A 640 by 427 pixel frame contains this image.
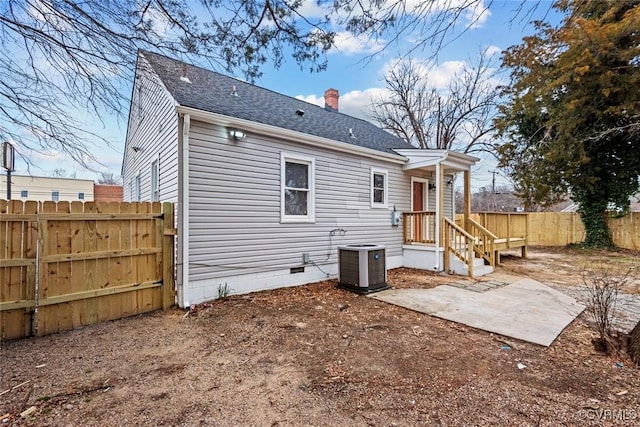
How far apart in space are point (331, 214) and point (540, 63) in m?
10.9

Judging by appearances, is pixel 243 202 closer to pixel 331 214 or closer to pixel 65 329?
pixel 331 214

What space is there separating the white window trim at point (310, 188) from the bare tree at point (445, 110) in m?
12.5

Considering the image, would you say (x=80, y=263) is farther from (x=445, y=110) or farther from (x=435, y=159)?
(x=445, y=110)

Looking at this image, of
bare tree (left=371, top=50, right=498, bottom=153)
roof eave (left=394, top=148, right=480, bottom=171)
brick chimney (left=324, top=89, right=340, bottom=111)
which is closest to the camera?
roof eave (left=394, top=148, right=480, bottom=171)

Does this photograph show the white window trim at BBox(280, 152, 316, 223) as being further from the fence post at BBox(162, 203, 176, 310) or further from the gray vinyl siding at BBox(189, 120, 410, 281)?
the fence post at BBox(162, 203, 176, 310)

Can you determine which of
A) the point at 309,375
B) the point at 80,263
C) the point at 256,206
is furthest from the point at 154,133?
the point at 309,375

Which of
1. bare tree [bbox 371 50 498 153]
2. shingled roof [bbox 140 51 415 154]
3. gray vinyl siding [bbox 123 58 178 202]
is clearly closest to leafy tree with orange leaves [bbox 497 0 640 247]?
bare tree [bbox 371 50 498 153]

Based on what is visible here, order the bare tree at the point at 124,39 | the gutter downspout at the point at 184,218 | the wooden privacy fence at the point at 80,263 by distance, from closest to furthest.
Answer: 1. the bare tree at the point at 124,39
2. the wooden privacy fence at the point at 80,263
3. the gutter downspout at the point at 184,218

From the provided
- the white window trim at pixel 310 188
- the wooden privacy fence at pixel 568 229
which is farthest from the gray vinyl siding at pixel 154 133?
the wooden privacy fence at pixel 568 229

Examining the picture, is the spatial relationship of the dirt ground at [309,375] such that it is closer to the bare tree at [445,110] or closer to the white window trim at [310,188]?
the white window trim at [310,188]

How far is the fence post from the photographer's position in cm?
455

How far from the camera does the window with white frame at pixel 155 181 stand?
6.07 m

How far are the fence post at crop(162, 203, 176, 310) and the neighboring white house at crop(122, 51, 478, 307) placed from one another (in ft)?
0.43

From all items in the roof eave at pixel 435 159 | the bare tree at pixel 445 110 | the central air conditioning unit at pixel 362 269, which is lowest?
the central air conditioning unit at pixel 362 269
